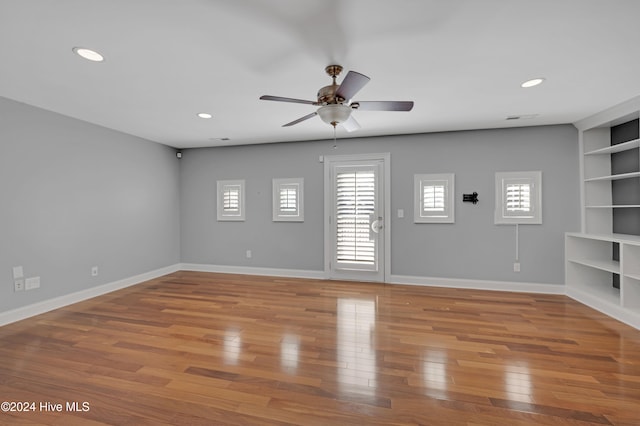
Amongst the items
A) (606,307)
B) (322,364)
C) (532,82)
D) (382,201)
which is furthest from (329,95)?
(606,307)

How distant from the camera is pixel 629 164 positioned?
3.64 metres

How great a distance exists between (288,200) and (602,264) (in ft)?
14.8

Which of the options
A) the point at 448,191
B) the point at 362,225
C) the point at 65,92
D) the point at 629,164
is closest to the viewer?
the point at 65,92

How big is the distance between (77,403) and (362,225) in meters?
3.90

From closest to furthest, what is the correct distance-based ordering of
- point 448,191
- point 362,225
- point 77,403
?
point 77,403 → point 448,191 → point 362,225

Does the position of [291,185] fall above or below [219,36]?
below

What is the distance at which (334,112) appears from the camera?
2.29 metres

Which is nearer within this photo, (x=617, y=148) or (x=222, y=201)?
(x=617, y=148)

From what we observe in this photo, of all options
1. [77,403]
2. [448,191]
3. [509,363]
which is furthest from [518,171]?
[77,403]

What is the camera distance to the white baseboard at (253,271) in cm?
509

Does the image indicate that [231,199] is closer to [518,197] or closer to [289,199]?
[289,199]

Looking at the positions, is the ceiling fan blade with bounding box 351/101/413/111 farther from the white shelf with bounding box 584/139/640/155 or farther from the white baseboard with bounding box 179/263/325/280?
the white baseboard with bounding box 179/263/325/280

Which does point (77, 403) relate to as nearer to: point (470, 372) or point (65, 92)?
point (470, 372)

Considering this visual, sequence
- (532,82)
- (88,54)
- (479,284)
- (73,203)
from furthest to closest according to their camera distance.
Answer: (479,284)
(73,203)
(532,82)
(88,54)
